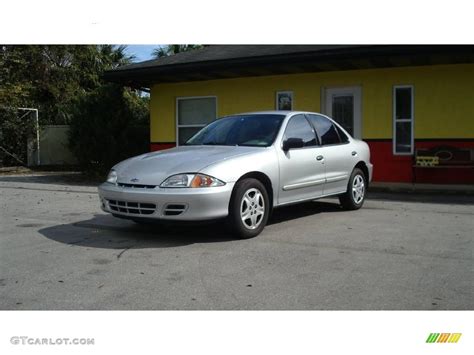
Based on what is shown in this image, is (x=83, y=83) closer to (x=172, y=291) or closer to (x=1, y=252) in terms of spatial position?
(x=1, y=252)

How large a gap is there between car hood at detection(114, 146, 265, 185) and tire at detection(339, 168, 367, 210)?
233 cm

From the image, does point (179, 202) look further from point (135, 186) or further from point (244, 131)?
point (244, 131)

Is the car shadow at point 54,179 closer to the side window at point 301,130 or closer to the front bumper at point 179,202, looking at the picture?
the side window at point 301,130

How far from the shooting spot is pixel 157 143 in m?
14.9

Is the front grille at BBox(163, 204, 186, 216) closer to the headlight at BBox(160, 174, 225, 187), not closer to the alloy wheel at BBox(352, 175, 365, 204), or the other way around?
the headlight at BBox(160, 174, 225, 187)

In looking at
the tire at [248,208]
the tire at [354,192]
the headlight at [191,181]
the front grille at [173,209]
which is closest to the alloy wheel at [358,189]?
the tire at [354,192]

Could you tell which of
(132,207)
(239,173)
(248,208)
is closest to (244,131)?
(239,173)

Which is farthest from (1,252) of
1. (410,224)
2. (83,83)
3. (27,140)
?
(83,83)

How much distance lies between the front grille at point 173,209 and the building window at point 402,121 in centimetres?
781

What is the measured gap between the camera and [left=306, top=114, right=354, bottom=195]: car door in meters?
7.50

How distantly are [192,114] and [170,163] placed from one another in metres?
8.65

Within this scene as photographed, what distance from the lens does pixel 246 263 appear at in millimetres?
5031

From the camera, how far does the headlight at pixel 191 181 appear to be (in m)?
5.61

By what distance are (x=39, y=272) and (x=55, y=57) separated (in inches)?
791
